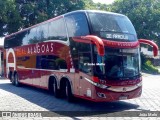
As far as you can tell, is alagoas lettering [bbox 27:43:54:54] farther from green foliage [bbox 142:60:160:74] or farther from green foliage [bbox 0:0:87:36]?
green foliage [bbox 142:60:160:74]

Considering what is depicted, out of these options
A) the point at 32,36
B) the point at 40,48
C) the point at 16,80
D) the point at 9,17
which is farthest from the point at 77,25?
the point at 9,17

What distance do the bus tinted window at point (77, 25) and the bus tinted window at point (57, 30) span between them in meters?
0.46

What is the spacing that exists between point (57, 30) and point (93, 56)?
3.75 metres

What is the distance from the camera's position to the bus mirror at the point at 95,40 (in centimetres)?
877

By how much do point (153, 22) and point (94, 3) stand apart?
1021 cm

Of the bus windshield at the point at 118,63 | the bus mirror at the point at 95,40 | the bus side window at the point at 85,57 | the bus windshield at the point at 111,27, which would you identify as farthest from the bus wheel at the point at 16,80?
the bus windshield at the point at 118,63

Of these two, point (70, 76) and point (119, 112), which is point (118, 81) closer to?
point (119, 112)

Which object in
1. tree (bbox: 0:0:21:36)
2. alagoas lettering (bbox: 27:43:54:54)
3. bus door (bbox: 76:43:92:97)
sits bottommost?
bus door (bbox: 76:43:92:97)

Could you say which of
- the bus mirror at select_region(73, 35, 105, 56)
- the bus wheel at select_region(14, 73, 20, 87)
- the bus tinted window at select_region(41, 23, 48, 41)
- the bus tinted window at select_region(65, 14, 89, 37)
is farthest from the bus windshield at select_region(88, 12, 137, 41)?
the bus wheel at select_region(14, 73, 20, 87)

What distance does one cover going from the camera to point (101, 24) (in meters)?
10.7

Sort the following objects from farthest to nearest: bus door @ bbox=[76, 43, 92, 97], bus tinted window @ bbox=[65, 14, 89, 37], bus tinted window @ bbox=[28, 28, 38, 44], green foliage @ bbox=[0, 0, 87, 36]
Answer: green foliage @ bbox=[0, 0, 87, 36] → bus tinted window @ bbox=[28, 28, 38, 44] → bus tinted window @ bbox=[65, 14, 89, 37] → bus door @ bbox=[76, 43, 92, 97]

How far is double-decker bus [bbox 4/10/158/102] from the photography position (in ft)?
32.6

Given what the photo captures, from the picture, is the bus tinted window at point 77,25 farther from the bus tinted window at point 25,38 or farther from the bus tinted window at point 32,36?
the bus tinted window at point 25,38

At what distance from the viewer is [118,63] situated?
10227 millimetres
